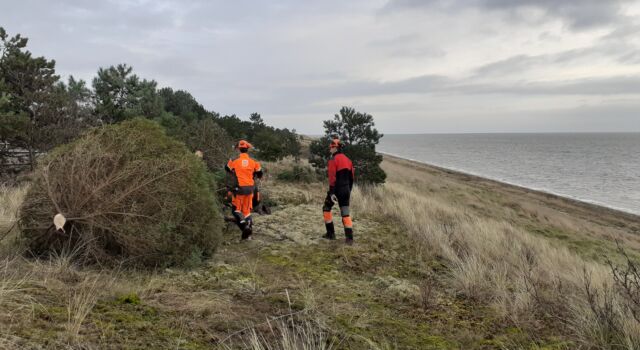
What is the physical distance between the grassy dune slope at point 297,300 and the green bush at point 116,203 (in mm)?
311

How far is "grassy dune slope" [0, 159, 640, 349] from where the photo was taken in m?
3.26

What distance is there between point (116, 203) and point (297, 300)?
240cm

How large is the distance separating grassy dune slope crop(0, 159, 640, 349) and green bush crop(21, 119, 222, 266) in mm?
311

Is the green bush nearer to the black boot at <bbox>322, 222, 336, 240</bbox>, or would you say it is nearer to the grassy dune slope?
the grassy dune slope

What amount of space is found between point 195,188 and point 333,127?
13469 mm

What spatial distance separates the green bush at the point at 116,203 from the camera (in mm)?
4707

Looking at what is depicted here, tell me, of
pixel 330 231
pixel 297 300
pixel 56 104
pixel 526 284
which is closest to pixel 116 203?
pixel 297 300

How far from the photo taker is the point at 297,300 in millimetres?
4523

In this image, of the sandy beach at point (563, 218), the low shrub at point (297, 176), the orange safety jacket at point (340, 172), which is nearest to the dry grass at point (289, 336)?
the orange safety jacket at point (340, 172)

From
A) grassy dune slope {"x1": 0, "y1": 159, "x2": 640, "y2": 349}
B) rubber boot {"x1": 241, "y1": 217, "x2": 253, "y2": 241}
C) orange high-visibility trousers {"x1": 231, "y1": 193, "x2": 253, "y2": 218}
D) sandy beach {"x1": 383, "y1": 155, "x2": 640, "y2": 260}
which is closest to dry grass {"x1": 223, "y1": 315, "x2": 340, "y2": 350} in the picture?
grassy dune slope {"x1": 0, "y1": 159, "x2": 640, "y2": 349}

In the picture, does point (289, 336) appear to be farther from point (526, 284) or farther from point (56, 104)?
point (56, 104)

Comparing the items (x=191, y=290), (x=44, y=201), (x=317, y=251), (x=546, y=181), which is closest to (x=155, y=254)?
(x=191, y=290)

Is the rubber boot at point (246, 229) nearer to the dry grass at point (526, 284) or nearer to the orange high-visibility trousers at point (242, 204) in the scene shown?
the orange high-visibility trousers at point (242, 204)

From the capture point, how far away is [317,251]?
7.01 m
